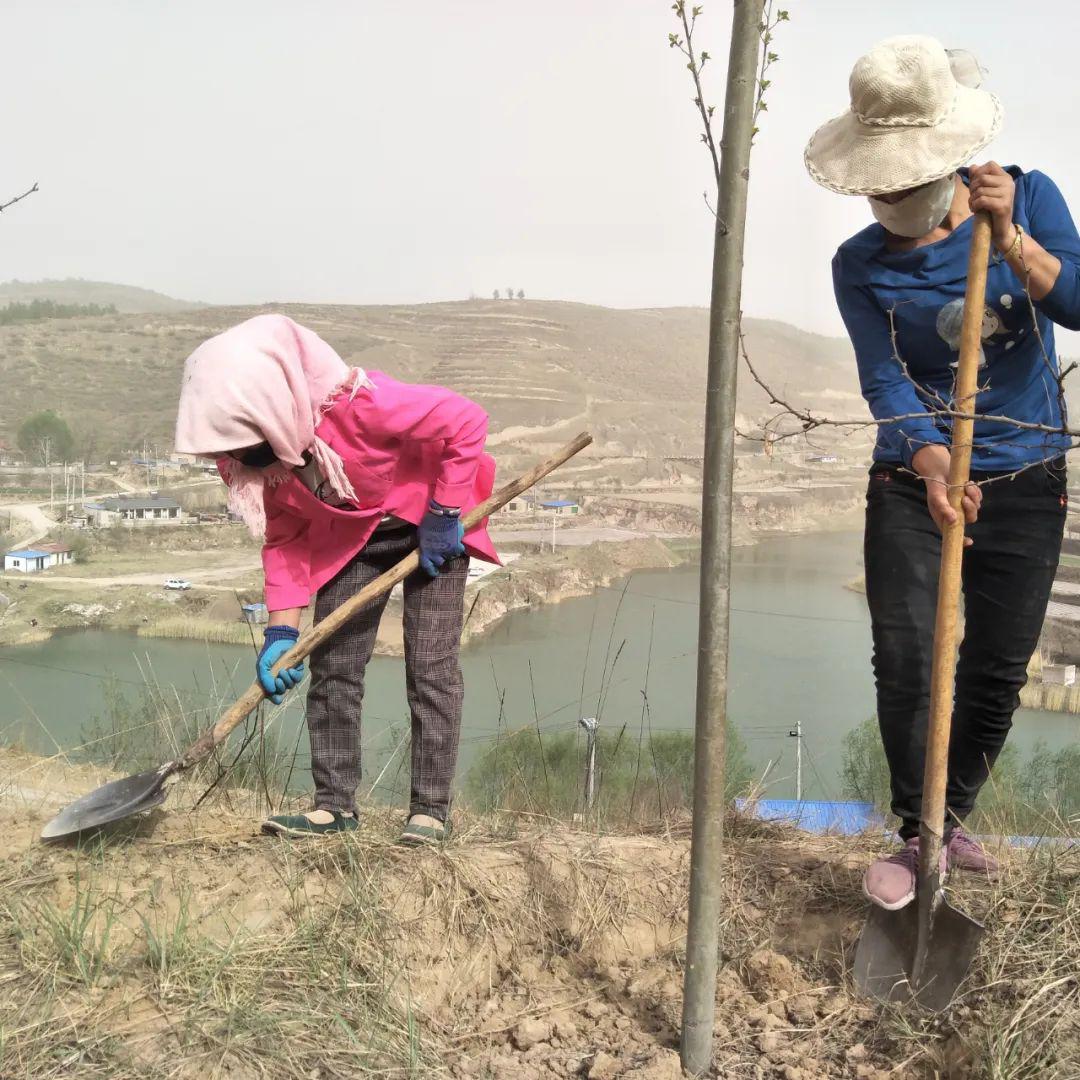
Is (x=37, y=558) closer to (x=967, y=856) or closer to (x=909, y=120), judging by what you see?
(x=967, y=856)

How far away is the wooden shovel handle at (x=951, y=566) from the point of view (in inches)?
69.5

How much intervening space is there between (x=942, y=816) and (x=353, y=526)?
4.82 ft

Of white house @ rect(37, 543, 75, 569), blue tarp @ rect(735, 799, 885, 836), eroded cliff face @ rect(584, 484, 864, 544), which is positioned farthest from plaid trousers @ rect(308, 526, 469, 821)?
eroded cliff face @ rect(584, 484, 864, 544)

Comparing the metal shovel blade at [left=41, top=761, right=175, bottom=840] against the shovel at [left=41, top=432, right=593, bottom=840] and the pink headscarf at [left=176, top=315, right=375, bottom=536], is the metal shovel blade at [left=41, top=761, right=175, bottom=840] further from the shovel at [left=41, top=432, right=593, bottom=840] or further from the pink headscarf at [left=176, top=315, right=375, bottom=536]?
the pink headscarf at [left=176, top=315, right=375, bottom=536]

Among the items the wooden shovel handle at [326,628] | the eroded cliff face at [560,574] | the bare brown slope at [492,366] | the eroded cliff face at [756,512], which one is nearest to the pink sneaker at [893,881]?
the wooden shovel handle at [326,628]

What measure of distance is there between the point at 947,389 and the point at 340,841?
1.66m

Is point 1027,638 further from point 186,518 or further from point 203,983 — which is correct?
point 186,518

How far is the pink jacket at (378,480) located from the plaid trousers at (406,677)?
0.07 meters

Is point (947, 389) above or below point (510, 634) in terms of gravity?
above

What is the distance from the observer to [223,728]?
2432 millimetres

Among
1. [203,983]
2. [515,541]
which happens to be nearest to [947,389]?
[203,983]

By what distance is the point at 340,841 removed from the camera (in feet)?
7.85

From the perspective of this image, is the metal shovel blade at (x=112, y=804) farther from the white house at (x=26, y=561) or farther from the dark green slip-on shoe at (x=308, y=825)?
the white house at (x=26, y=561)

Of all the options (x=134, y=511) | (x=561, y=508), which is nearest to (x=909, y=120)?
(x=561, y=508)
